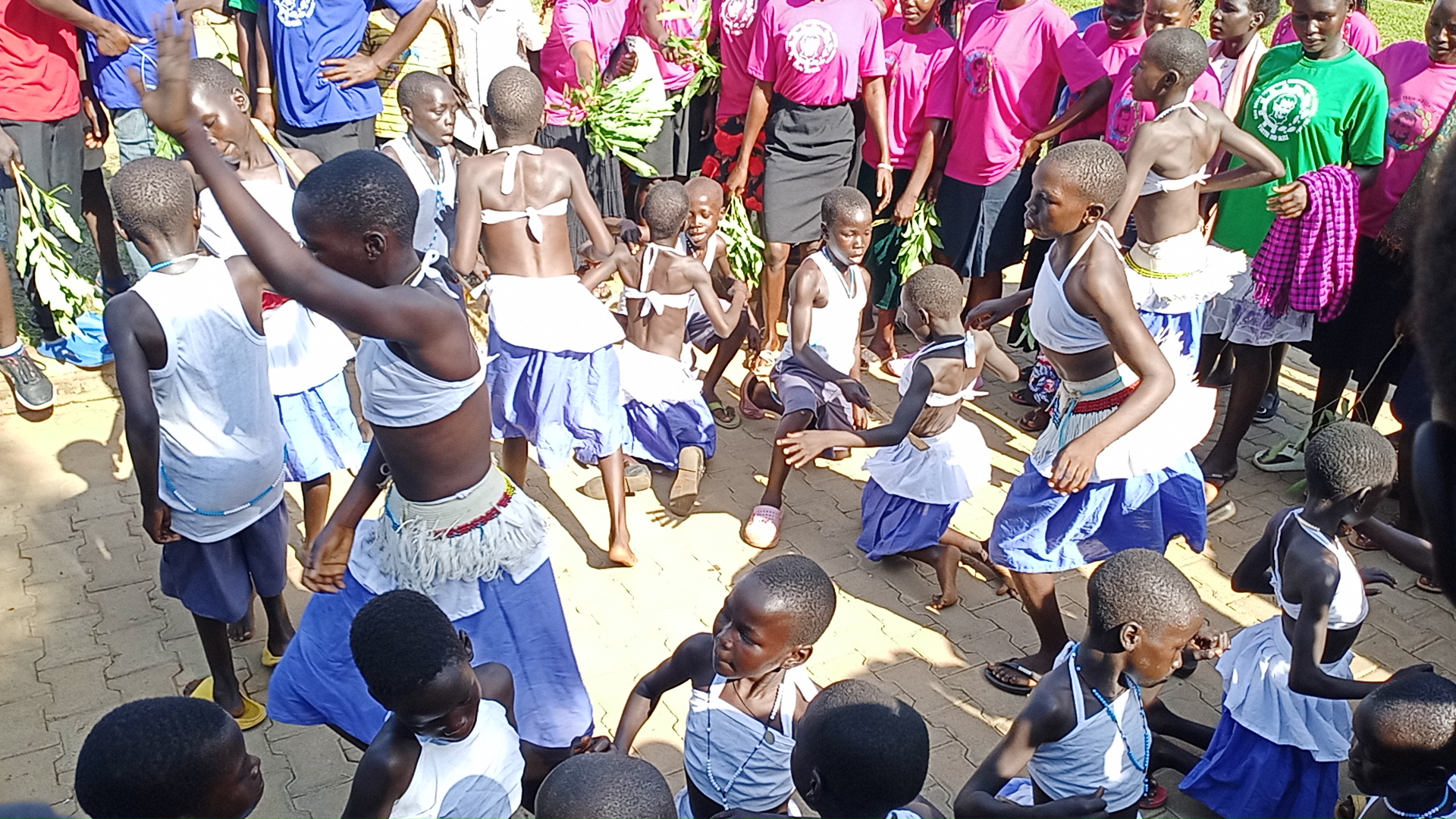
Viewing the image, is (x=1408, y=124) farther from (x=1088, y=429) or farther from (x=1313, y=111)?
(x=1088, y=429)

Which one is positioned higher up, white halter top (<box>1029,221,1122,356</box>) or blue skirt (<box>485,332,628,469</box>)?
white halter top (<box>1029,221,1122,356</box>)

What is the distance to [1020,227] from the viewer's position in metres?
6.43

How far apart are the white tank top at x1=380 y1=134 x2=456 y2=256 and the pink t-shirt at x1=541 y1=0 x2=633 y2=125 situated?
73.9 inches

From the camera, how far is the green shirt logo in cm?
519

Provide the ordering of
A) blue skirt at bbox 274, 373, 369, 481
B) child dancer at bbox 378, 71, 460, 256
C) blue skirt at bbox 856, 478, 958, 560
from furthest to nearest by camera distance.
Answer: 1. child dancer at bbox 378, 71, 460, 256
2. blue skirt at bbox 856, 478, 958, 560
3. blue skirt at bbox 274, 373, 369, 481

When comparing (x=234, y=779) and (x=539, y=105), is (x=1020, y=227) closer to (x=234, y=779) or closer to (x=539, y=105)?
(x=539, y=105)

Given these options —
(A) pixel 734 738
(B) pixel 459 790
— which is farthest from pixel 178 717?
(A) pixel 734 738

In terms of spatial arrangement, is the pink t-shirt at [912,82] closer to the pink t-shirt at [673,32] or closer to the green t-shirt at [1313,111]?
the pink t-shirt at [673,32]

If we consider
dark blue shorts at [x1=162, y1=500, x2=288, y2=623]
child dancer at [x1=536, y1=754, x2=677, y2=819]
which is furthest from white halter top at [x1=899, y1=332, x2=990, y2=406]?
child dancer at [x1=536, y1=754, x2=677, y2=819]

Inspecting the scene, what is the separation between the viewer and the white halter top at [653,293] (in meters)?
5.08

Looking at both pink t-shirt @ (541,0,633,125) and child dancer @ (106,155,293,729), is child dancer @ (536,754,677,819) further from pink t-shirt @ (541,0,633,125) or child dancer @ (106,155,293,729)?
pink t-shirt @ (541,0,633,125)

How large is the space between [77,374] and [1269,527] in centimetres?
546

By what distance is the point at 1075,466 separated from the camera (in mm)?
3508

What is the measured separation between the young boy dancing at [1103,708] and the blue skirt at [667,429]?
8.41 ft
